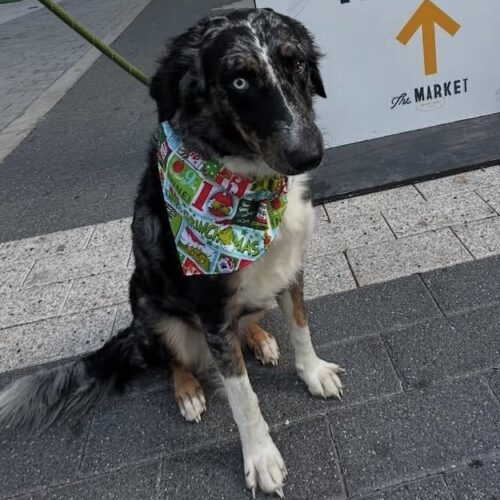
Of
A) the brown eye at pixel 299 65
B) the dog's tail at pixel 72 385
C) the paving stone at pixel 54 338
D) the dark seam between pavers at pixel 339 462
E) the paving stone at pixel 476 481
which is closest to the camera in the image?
the brown eye at pixel 299 65

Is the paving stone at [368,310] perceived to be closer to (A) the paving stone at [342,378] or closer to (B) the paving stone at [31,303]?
(A) the paving stone at [342,378]

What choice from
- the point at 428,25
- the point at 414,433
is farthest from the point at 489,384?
the point at 428,25

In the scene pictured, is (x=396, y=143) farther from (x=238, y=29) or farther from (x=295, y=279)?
(x=238, y=29)

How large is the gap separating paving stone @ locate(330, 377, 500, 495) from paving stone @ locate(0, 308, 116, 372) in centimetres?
155

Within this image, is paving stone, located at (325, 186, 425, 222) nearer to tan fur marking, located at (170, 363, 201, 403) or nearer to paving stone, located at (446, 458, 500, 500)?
tan fur marking, located at (170, 363, 201, 403)

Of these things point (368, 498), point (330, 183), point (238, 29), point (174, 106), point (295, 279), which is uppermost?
point (238, 29)

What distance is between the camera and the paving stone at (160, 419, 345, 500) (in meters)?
2.17

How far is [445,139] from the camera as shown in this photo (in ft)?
14.9

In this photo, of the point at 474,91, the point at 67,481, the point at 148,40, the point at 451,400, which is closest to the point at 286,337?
the point at 451,400

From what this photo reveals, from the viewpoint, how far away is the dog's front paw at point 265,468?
7.09ft

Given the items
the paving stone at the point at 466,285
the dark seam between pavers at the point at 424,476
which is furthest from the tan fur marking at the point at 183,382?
the paving stone at the point at 466,285

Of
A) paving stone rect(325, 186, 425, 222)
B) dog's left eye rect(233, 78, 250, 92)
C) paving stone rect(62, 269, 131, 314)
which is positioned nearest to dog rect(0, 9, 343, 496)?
dog's left eye rect(233, 78, 250, 92)

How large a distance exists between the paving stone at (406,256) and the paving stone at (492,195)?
0.42 m

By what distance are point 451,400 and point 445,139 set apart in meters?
2.84
